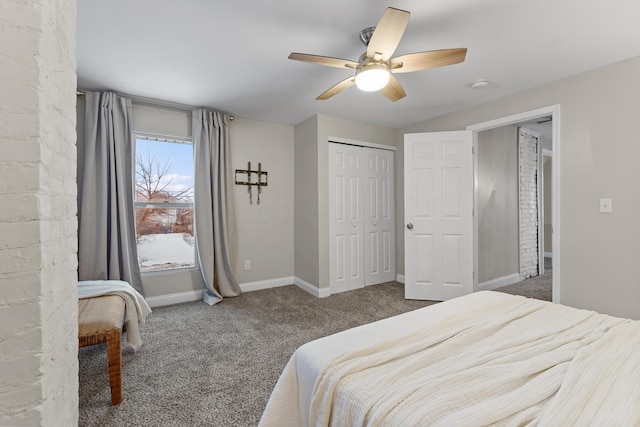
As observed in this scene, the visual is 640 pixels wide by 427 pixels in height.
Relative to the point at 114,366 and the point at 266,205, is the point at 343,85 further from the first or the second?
the point at 114,366

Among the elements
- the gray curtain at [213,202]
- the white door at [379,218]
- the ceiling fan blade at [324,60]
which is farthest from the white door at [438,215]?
the gray curtain at [213,202]

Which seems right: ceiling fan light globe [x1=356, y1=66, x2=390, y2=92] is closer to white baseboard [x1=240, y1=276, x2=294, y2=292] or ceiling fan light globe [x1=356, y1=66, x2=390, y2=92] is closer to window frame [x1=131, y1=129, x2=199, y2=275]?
window frame [x1=131, y1=129, x2=199, y2=275]

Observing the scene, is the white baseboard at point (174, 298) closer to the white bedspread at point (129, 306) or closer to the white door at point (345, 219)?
the white bedspread at point (129, 306)

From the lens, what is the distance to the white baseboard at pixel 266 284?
398 cm

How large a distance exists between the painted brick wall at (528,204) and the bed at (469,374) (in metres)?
3.39

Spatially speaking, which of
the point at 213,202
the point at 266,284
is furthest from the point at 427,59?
the point at 266,284

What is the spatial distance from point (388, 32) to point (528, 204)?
413cm

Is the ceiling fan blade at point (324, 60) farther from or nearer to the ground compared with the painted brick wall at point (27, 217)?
farther from the ground

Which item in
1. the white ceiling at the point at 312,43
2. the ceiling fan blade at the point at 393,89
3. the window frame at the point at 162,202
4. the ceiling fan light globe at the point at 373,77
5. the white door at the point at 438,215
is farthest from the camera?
the white door at the point at 438,215

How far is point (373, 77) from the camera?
Answer: 1962mm

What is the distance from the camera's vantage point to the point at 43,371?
2.73 ft

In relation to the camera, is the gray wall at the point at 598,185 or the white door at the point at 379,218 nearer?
the gray wall at the point at 598,185

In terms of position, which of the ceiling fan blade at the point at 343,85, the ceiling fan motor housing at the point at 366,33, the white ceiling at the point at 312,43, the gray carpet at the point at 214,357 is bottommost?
the gray carpet at the point at 214,357

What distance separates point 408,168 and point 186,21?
109 inches
